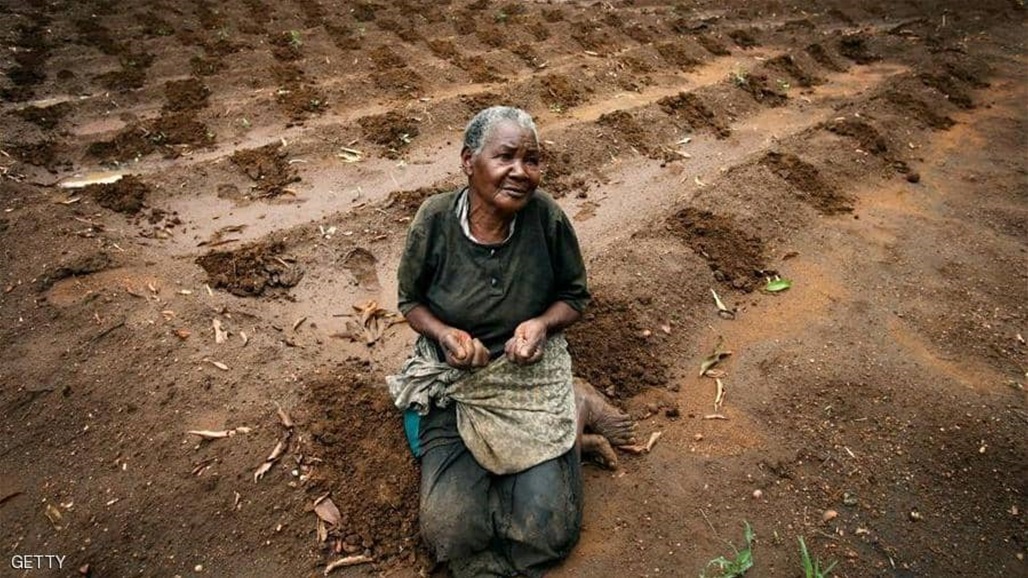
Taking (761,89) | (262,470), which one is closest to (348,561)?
(262,470)

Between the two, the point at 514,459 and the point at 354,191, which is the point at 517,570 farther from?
the point at 354,191

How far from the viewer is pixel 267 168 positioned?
513cm

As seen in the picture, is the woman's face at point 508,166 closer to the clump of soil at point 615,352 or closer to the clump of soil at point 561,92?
the clump of soil at point 615,352

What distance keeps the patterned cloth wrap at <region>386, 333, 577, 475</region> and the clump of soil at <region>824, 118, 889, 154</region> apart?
4.44 metres

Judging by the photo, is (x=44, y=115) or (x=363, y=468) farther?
(x=44, y=115)

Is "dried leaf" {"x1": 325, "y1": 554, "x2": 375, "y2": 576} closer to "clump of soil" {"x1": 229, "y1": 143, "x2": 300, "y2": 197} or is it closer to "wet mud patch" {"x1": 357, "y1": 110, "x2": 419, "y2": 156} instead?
"clump of soil" {"x1": 229, "y1": 143, "x2": 300, "y2": 197}

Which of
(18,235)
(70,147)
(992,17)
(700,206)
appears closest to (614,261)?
(700,206)

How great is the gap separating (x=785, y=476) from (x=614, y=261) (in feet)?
5.49

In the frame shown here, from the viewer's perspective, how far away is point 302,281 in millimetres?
4023

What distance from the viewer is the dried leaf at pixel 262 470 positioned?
103 inches

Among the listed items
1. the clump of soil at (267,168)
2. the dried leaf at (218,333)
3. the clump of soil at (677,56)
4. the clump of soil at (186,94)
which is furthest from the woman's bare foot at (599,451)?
the clump of soil at (677,56)

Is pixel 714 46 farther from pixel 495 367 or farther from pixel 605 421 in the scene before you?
pixel 495 367

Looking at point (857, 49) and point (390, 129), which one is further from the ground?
point (857, 49)

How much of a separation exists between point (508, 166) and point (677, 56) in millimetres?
6280
